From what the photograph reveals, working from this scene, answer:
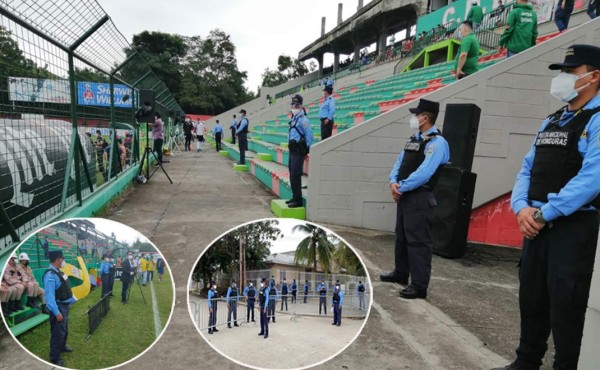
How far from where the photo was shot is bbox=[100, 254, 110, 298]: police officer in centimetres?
105

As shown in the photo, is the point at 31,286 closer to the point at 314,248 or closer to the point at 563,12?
the point at 314,248

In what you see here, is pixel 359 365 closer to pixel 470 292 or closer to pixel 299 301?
pixel 299 301

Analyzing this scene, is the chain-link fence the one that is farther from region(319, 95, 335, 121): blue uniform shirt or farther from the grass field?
region(319, 95, 335, 121): blue uniform shirt

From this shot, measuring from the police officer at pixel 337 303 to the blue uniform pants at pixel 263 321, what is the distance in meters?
0.20

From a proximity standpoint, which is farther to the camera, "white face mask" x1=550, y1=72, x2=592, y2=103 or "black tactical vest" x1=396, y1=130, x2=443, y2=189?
"black tactical vest" x1=396, y1=130, x2=443, y2=189

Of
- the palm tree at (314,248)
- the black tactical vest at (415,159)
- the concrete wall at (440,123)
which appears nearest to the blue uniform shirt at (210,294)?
the palm tree at (314,248)

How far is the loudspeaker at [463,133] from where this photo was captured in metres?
5.14

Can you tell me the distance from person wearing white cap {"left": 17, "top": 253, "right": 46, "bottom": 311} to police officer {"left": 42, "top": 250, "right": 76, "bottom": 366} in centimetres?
1

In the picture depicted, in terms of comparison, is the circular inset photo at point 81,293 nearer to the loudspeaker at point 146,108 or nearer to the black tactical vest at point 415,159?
the black tactical vest at point 415,159

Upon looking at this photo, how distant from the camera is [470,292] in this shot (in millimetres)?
4023

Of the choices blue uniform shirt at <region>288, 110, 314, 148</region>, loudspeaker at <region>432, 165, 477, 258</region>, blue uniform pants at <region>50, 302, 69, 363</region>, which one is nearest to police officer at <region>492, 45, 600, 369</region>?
blue uniform pants at <region>50, 302, 69, 363</region>

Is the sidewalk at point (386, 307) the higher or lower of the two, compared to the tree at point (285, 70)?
lower

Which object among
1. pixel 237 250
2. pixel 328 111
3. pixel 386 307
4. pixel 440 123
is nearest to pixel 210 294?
pixel 237 250

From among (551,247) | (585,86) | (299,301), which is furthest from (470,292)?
(299,301)
